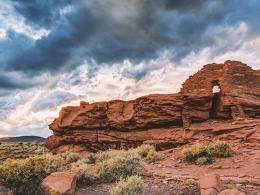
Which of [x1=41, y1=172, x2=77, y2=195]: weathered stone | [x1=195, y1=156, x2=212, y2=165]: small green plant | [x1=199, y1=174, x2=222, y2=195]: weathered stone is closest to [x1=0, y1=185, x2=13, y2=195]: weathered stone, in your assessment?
[x1=41, y1=172, x2=77, y2=195]: weathered stone

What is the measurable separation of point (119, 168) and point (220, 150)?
6984 mm

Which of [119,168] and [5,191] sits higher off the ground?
[119,168]

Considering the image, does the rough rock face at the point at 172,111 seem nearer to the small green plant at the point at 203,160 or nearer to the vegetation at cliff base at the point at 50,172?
the small green plant at the point at 203,160

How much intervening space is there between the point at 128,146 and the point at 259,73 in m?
12.9

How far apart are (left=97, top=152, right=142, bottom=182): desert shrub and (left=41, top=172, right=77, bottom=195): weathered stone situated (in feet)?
6.99

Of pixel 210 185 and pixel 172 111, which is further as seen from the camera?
pixel 172 111

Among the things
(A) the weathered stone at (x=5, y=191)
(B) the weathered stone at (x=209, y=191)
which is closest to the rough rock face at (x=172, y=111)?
(B) the weathered stone at (x=209, y=191)

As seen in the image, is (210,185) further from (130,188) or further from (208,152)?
(208,152)

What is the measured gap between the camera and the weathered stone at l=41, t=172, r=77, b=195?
29.4ft

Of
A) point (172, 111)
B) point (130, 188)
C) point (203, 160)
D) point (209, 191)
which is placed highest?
point (172, 111)

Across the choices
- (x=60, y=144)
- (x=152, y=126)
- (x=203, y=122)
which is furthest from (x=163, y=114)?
(x=60, y=144)

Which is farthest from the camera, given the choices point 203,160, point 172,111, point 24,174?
point 172,111

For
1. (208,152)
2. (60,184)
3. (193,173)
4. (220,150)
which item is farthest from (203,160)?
(60,184)

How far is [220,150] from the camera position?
16906mm
